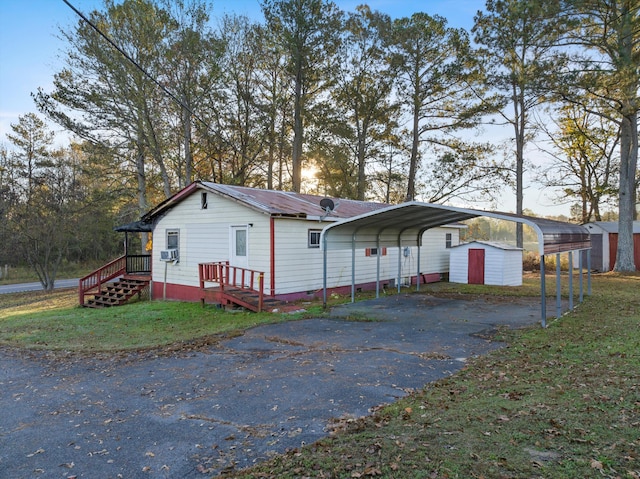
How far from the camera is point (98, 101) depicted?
1798 cm

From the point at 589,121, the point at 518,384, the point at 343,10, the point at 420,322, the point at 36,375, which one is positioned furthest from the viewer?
the point at 589,121

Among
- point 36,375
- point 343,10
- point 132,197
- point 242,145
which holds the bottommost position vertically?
point 36,375

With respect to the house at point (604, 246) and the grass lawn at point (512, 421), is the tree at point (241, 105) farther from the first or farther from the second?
the house at point (604, 246)

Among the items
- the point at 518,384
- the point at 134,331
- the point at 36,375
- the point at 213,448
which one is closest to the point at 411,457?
the point at 213,448

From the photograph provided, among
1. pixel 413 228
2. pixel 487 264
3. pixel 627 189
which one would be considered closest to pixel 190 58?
pixel 413 228

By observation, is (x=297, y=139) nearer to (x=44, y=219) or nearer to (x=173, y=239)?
(x=173, y=239)

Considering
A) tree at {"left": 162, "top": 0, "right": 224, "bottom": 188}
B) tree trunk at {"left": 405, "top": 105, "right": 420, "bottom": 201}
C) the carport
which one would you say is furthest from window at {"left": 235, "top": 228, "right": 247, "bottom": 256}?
tree trunk at {"left": 405, "top": 105, "right": 420, "bottom": 201}

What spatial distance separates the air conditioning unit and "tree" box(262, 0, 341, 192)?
9217 millimetres

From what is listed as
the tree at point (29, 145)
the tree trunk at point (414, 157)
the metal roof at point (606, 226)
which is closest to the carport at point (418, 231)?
the tree trunk at point (414, 157)

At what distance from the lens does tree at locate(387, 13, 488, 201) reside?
22.0 m

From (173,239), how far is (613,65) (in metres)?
17.7

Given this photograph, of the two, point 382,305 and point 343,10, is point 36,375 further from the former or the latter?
point 343,10

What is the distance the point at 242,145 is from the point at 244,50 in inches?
190

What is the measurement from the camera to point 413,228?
1439 cm
